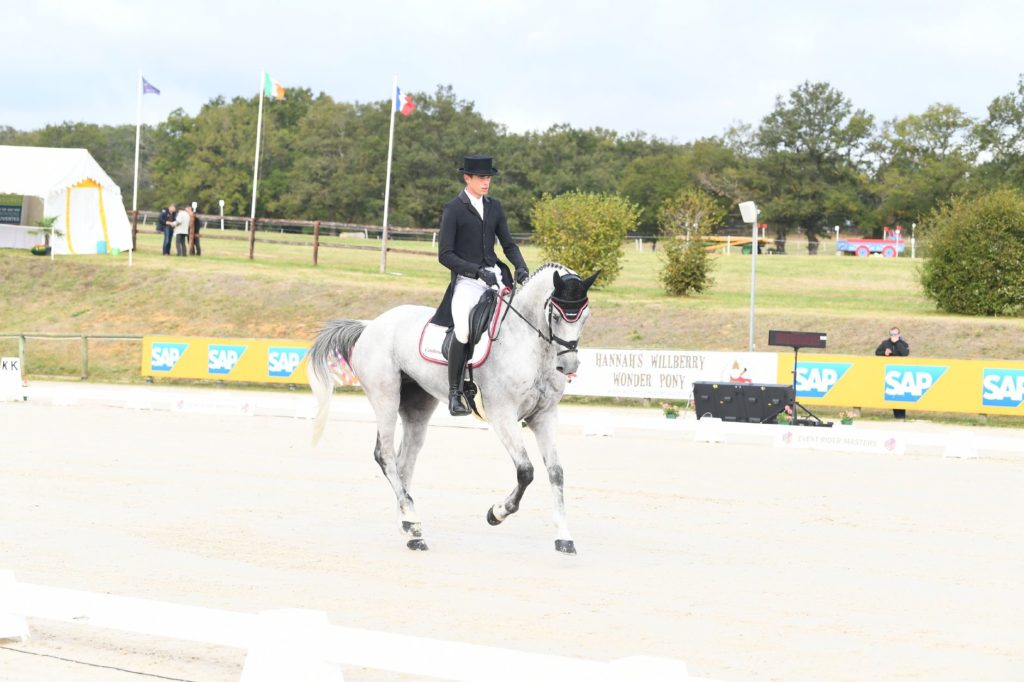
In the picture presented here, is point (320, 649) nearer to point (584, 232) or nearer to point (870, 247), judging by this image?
point (584, 232)

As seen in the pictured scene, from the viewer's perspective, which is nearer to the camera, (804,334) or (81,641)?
(81,641)

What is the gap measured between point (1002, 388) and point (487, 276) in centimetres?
1390

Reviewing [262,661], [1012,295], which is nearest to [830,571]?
[262,661]

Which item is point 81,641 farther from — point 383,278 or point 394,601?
point 383,278

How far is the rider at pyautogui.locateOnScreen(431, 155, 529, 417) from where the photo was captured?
30.0 feet

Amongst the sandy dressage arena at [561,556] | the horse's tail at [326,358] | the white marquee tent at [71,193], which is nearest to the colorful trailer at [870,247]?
the white marquee tent at [71,193]

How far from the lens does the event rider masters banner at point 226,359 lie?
84.4ft

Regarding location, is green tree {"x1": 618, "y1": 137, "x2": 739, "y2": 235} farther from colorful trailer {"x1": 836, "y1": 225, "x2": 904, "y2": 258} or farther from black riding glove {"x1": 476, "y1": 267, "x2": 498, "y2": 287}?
black riding glove {"x1": 476, "y1": 267, "x2": 498, "y2": 287}

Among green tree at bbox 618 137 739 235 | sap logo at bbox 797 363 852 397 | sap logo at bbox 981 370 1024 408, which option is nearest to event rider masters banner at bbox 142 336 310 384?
sap logo at bbox 797 363 852 397

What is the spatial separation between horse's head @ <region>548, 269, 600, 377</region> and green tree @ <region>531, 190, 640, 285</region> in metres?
24.3

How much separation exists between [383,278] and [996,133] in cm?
5267

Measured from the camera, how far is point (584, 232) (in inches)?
1314

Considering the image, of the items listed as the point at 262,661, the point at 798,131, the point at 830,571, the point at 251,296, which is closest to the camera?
the point at 262,661

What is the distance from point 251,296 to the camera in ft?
114
